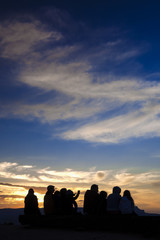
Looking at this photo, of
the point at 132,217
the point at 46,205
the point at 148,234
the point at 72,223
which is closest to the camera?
the point at 148,234

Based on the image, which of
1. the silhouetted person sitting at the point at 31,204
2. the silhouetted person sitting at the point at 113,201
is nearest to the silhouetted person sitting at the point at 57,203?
the silhouetted person sitting at the point at 31,204

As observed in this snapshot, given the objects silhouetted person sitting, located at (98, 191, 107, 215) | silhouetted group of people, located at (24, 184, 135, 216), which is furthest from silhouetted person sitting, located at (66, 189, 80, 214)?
silhouetted person sitting, located at (98, 191, 107, 215)

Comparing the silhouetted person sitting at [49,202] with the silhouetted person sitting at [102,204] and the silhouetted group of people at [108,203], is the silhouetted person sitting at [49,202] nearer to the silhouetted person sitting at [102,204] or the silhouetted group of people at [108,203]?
the silhouetted group of people at [108,203]

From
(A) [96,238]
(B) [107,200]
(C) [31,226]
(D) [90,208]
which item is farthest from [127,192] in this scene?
(C) [31,226]

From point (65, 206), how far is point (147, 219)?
4335 mm

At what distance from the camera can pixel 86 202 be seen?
37.9 feet

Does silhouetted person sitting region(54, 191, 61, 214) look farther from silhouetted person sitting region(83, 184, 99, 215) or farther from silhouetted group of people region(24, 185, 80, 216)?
silhouetted person sitting region(83, 184, 99, 215)

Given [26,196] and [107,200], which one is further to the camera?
[26,196]

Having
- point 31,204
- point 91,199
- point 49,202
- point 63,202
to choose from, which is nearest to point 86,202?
point 91,199

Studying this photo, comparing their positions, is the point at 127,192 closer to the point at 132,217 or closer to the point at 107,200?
the point at 107,200

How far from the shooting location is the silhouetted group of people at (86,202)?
34.6 ft

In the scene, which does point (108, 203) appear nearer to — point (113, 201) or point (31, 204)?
point (113, 201)

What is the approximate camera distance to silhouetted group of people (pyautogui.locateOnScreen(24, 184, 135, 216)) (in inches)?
415

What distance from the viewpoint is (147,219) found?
28.1 ft
